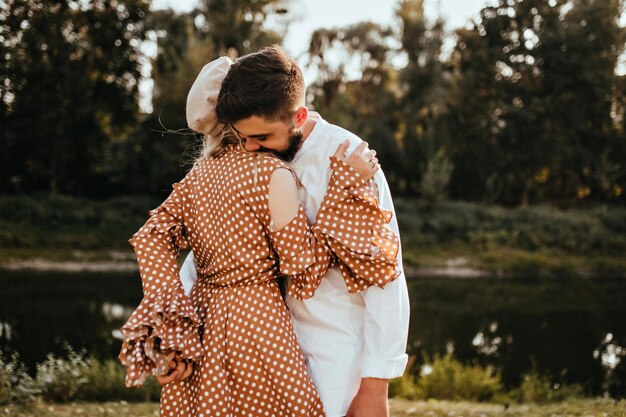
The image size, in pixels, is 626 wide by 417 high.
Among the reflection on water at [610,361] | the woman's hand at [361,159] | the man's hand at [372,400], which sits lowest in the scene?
the reflection on water at [610,361]

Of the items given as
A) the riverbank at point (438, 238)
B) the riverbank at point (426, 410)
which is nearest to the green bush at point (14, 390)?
the riverbank at point (426, 410)

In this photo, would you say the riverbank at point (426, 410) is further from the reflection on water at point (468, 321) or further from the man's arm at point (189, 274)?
the man's arm at point (189, 274)

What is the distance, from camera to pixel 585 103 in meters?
28.7

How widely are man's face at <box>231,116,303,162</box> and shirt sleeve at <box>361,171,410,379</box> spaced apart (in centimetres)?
51

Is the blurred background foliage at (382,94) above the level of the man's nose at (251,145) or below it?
above

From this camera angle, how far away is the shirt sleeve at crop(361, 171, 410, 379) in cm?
213

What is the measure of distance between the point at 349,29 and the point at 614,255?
704 inches

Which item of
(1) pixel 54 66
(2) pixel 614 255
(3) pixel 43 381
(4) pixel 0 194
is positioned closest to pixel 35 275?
(4) pixel 0 194

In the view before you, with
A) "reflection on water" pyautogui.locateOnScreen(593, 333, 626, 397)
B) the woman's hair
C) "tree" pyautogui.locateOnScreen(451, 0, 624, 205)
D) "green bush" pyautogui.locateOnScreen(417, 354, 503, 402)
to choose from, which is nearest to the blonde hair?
the woman's hair

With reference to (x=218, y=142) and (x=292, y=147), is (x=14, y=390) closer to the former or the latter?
(x=218, y=142)

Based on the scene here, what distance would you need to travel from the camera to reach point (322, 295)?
7.38ft

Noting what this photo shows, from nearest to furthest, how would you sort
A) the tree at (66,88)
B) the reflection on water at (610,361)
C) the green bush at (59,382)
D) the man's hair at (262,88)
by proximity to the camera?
the man's hair at (262,88)
the green bush at (59,382)
the reflection on water at (610,361)
the tree at (66,88)

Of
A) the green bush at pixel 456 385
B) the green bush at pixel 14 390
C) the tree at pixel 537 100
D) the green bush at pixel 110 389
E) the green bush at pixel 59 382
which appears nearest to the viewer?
the green bush at pixel 14 390

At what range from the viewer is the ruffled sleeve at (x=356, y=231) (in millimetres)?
2121
